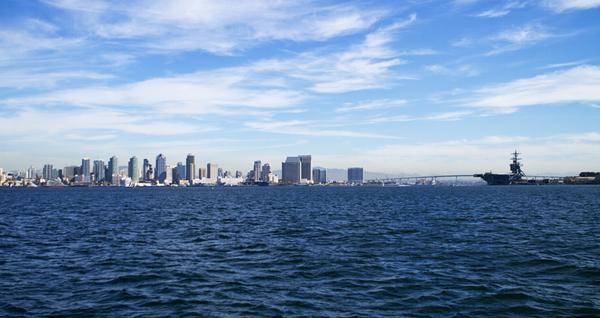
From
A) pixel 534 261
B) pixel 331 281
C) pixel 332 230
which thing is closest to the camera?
pixel 331 281

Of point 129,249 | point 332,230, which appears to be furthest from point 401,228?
point 129,249

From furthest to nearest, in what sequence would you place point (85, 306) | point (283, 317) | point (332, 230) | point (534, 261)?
point (332, 230)
point (534, 261)
point (85, 306)
point (283, 317)

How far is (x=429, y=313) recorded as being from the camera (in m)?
22.2

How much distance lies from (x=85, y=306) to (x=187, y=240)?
23.9m

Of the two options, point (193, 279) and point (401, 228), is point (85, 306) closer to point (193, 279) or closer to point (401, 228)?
point (193, 279)

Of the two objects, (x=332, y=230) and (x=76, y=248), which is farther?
(x=332, y=230)

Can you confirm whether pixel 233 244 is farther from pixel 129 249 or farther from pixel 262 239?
pixel 129 249

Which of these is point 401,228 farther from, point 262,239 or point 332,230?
point 262,239

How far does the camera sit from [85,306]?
23.4 meters

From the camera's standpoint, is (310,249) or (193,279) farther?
(310,249)

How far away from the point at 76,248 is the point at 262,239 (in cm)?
1604

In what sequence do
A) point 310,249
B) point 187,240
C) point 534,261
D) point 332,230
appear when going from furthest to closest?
point 332,230 < point 187,240 < point 310,249 < point 534,261

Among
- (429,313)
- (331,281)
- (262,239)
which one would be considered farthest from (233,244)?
(429,313)

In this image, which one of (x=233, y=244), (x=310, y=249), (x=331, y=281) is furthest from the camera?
(x=233, y=244)
